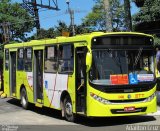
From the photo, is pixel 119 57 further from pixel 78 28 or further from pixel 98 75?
pixel 78 28

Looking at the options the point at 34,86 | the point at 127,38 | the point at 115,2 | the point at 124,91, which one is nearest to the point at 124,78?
the point at 124,91

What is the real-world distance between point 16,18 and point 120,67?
41675mm

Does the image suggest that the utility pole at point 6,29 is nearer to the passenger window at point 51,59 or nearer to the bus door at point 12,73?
the bus door at point 12,73

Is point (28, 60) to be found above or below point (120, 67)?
above

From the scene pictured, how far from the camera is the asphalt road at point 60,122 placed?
13461 millimetres

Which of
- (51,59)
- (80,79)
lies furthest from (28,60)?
(80,79)

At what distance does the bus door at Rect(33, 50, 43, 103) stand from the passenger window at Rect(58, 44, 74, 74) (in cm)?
192

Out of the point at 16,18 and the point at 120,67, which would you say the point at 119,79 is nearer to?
the point at 120,67

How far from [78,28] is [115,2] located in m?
16.0

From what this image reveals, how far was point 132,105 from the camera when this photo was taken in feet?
44.8

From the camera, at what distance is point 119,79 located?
13.6 meters

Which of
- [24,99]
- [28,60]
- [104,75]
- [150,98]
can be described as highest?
[28,60]

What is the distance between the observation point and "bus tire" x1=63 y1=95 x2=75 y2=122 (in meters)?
14.6

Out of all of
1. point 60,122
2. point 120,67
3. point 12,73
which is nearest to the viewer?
point 120,67
